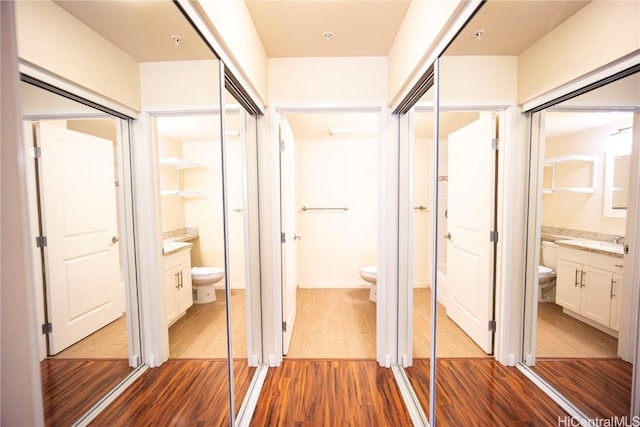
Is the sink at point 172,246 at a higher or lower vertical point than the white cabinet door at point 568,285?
higher

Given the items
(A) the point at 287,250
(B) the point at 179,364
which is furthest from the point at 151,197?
(A) the point at 287,250

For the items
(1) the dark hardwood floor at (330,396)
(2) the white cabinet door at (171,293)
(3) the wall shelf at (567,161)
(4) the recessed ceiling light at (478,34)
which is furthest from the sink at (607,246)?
(1) the dark hardwood floor at (330,396)

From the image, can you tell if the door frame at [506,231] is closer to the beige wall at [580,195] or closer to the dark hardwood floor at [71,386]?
the beige wall at [580,195]

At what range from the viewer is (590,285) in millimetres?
651

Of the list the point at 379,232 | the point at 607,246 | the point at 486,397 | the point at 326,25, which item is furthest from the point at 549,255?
the point at 326,25

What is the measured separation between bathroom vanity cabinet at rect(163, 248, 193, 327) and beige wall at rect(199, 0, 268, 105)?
96 centimetres

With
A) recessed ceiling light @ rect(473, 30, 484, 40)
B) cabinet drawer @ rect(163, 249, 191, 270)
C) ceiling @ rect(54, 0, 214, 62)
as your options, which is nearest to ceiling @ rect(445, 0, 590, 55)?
recessed ceiling light @ rect(473, 30, 484, 40)

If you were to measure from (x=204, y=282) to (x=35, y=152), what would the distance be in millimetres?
869

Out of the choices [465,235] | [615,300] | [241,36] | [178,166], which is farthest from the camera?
[241,36]

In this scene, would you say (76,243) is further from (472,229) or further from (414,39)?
(414,39)

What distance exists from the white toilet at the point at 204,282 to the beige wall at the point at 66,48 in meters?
0.75

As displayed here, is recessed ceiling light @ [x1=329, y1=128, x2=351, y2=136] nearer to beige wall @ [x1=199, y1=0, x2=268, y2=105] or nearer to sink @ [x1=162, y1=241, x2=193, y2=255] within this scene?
beige wall @ [x1=199, y1=0, x2=268, y2=105]

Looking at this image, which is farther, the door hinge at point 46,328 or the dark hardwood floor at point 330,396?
the dark hardwood floor at point 330,396

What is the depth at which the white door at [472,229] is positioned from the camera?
110 centimetres
